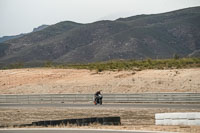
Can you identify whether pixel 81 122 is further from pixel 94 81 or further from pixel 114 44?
pixel 114 44

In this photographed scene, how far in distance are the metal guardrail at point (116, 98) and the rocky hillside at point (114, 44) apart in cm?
9598

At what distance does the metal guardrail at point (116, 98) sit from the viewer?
33.6m

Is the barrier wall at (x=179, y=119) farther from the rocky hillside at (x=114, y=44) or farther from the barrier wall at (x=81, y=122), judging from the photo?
the rocky hillside at (x=114, y=44)

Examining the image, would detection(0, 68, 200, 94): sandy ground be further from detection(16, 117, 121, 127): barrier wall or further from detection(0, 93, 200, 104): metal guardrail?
detection(16, 117, 121, 127): barrier wall

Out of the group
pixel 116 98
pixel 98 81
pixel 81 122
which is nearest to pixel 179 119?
pixel 81 122

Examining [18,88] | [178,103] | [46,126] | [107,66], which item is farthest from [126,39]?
[46,126]

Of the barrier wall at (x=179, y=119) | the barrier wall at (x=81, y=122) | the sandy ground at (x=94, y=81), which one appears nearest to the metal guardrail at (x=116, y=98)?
the sandy ground at (x=94, y=81)

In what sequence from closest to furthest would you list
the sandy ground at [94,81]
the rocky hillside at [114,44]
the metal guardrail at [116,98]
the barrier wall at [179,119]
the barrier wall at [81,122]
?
1. the barrier wall at [179,119]
2. the barrier wall at [81,122]
3. the metal guardrail at [116,98]
4. the sandy ground at [94,81]
5. the rocky hillside at [114,44]

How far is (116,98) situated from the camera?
35844mm

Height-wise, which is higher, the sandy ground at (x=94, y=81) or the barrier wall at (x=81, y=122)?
the sandy ground at (x=94, y=81)

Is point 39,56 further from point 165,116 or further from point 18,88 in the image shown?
point 165,116

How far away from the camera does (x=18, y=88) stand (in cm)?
5075

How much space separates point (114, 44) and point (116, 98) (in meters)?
114

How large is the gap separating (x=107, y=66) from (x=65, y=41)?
11263 centimetres
